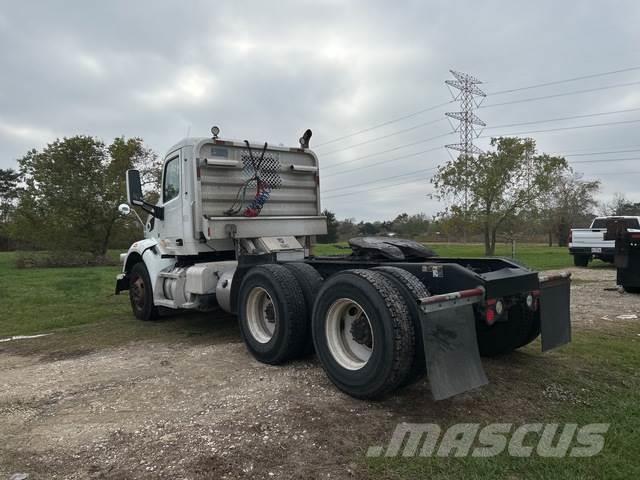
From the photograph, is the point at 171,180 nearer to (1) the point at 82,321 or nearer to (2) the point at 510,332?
(1) the point at 82,321

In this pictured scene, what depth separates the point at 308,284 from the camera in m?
5.21

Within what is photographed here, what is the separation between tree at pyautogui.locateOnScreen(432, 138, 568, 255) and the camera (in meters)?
29.4

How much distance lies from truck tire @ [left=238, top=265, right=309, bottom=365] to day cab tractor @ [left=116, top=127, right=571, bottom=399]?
0.01m

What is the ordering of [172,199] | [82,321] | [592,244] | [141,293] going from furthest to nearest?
[592,244], [82,321], [141,293], [172,199]

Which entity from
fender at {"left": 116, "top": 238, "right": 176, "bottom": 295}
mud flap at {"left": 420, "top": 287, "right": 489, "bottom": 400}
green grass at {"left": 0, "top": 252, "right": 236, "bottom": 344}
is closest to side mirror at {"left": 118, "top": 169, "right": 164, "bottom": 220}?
fender at {"left": 116, "top": 238, "right": 176, "bottom": 295}

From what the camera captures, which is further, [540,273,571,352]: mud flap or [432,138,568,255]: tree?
[432,138,568,255]: tree

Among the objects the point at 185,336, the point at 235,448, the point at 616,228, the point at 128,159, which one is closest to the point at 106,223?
the point at 128,159

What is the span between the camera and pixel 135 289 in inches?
337

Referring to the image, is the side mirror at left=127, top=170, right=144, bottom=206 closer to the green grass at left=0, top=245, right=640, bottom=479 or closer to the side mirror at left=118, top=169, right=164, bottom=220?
the side mirror at left=118, top=169, right=164, bottom=220

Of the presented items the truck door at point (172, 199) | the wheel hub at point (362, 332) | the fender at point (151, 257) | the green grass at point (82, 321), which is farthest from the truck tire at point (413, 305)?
the fender at point (151, 257)

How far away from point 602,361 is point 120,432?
15.6ft

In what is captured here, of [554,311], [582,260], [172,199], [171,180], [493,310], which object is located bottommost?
[582,260]

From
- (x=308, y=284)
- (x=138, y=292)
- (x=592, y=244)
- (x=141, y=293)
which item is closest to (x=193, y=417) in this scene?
(x=308, y=284)

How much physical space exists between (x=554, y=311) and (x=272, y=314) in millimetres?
2927
